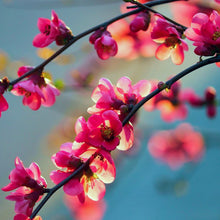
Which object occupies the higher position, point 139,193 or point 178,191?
point 178,191

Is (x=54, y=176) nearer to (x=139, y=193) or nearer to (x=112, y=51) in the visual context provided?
(x=112, y=51)

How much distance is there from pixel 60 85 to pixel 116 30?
274 millimetres

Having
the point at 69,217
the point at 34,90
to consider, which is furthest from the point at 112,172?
the point at 69,217

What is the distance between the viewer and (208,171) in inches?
102

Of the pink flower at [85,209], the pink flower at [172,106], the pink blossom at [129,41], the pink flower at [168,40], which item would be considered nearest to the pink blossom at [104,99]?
the pink flower at [168,40]

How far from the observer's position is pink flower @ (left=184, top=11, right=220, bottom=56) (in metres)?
0.49

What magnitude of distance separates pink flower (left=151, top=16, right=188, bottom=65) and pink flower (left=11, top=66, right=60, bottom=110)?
0.19 m

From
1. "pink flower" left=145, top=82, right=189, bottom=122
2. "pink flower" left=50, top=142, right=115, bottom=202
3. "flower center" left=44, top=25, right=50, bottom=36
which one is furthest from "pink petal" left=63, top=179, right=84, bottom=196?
"pink flower" left=145, top=82, right=189, bottom=122

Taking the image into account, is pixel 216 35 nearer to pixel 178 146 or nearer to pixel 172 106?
pixel 172 106

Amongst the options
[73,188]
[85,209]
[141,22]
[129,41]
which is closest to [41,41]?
[141,22]

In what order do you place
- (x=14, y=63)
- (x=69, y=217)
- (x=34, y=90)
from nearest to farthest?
1. (x=34, y=90)
2. (x=14, y=63)
3. (x=69, y=217)

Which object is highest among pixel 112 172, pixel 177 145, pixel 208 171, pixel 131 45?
pixel 112 172

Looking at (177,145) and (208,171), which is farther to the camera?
(208,171)

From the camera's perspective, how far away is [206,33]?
50cm
